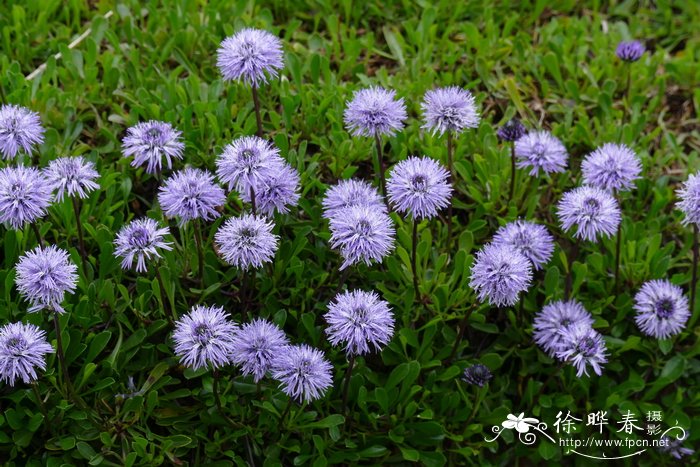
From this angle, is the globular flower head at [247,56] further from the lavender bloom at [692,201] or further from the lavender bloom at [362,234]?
the lavender bloom at [692,201]

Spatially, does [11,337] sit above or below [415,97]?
below

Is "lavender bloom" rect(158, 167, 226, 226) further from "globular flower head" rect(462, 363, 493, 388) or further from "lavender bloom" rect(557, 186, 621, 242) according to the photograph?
"lavender bloom" rect(557, 186, 621, 242)

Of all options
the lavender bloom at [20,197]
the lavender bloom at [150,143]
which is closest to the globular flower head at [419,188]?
the lavender bloom at [150,143]

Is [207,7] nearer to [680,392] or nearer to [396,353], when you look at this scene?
[396,353]

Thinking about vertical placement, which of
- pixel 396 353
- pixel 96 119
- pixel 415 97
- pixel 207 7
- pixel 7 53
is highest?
pixel 207 7

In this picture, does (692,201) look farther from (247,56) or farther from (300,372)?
(247,56)

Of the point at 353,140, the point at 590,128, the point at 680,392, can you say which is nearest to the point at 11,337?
the point at 353,140

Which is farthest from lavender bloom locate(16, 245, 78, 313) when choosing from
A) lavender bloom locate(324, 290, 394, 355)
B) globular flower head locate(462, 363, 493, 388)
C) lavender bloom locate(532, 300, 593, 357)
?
lavender bloom locate(532, 300, 593, 357)

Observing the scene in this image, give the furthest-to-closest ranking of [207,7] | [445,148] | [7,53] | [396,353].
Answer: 1. [207,7]
2. [7,53]
3. [445,148]
4. [396,353]
